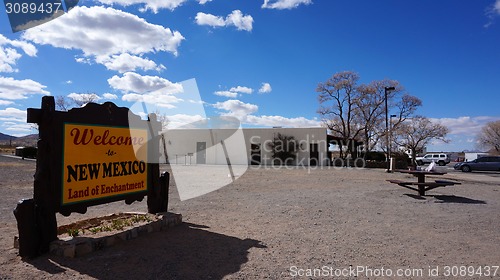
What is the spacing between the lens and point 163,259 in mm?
4633

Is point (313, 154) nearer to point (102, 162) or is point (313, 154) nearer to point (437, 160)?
point (437, 160)

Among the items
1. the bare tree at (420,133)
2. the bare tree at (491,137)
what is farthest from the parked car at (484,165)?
the bare tree at (491,137)

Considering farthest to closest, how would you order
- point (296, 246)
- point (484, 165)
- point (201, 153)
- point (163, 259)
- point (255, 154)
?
point (201, 153)
point (255, 154)
point (484, 165)
point (296, 246)
point (163, 259)

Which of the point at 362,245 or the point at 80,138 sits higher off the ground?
the point at 80,138

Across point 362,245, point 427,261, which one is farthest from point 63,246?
point 427,261

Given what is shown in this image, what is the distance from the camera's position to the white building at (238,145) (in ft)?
114

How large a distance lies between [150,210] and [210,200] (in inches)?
145

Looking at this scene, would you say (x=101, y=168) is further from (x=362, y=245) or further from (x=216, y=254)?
(x=362, y=245)

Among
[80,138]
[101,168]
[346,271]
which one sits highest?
[80,138]

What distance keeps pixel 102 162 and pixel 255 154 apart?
30798 millimetres

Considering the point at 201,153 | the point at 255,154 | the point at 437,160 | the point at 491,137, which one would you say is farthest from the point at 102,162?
the point at 491,137

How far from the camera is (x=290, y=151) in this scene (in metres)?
34.9

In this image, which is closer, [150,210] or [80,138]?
[80,138]

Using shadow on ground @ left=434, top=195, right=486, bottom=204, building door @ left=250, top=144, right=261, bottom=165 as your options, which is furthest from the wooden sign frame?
building door @ left=250, top=144, right=261, bottom=165
